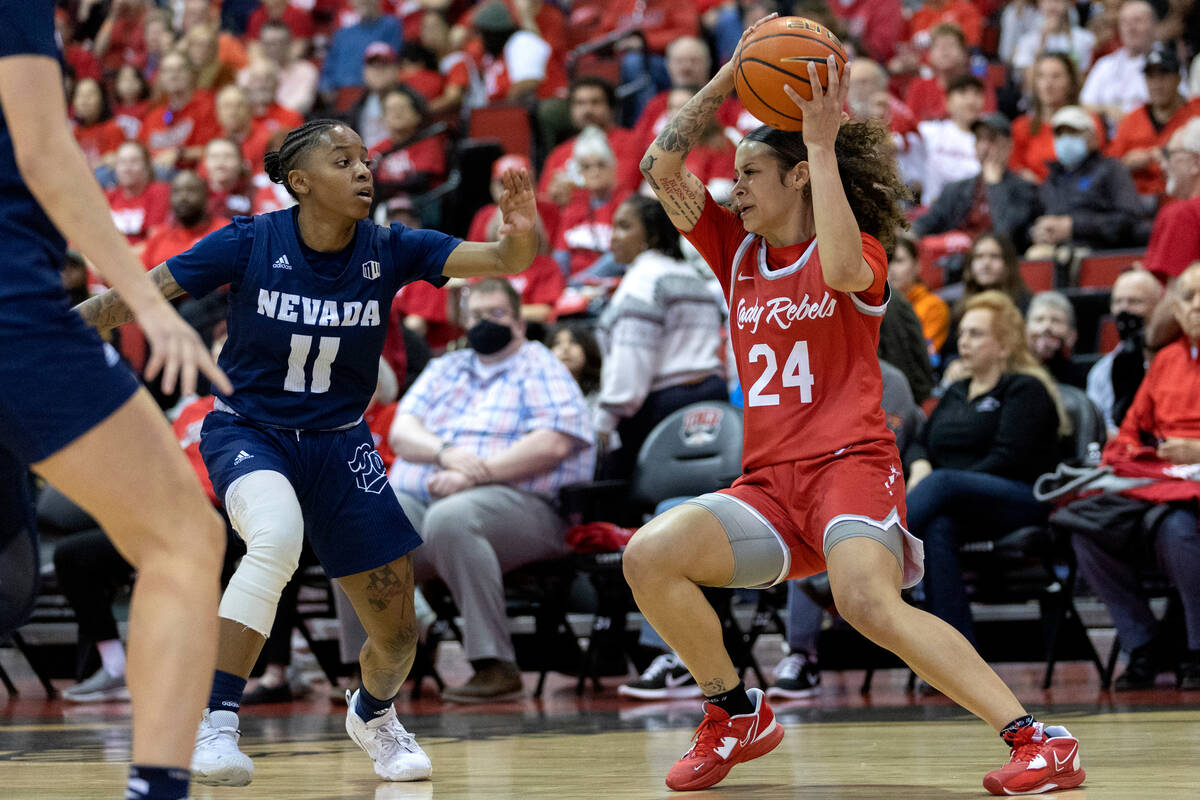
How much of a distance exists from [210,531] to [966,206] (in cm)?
765

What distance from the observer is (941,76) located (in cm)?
1112

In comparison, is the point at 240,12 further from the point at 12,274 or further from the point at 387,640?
the point at 12,274

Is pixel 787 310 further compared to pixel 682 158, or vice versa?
pixel 682 158

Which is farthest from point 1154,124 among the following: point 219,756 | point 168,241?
point 219,756

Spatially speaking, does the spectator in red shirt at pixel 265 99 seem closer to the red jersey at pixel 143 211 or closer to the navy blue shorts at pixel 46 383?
the red jersey at pixel 143 211

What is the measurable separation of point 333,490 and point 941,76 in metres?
8.30

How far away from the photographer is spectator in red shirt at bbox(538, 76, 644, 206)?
10430mm

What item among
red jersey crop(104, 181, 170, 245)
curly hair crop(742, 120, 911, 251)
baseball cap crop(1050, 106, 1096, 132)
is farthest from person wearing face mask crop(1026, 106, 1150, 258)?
red jersey crop(104, 181, 170, 245)

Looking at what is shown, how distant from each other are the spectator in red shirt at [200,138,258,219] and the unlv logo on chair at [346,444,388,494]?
260 inches

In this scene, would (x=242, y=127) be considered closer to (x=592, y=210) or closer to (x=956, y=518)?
(x=592, y=210)

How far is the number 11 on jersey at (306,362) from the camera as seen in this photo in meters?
3.99

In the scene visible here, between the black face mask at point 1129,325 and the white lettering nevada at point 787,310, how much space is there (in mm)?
3454

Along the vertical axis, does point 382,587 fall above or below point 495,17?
below

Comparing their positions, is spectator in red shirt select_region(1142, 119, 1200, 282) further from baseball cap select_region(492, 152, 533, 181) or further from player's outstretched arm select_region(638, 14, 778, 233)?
baseball cap select_region(492, 152, 533, 181)
